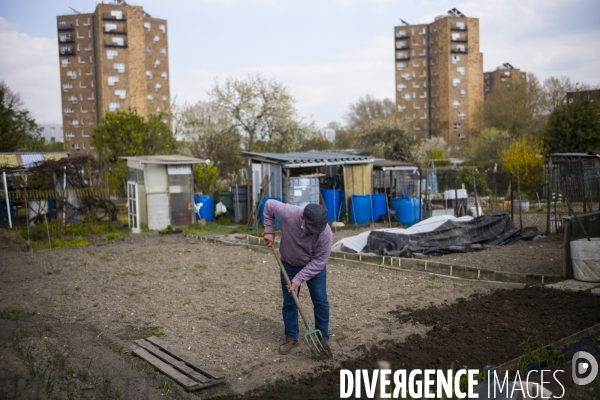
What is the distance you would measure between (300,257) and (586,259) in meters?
5.04

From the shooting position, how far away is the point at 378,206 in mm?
19016

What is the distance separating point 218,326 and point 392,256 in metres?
5.31

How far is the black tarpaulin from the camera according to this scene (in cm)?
1196

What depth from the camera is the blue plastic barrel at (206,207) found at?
20094 millimetres

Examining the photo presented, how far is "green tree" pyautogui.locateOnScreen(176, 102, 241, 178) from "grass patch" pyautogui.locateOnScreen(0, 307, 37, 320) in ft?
67.0

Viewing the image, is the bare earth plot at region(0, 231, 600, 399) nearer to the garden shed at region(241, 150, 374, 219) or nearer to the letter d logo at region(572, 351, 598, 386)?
the letter d logo at region(572, 351, 598, 386)

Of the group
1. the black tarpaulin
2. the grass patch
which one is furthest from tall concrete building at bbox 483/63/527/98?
the grass patch

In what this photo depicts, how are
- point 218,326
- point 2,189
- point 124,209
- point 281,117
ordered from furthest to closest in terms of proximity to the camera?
point 281,117
point 124,209
point 2,189
point 218,326

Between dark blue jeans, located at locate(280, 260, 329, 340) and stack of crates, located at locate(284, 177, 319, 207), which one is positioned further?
stack of crates, located at locate(284, 177, 319, 207)

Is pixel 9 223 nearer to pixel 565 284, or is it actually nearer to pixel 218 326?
pixel 218 326

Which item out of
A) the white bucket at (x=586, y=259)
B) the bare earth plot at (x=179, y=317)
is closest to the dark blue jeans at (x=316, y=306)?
the bare earth plot at (x=179, y=317)

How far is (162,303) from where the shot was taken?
834 centimetres

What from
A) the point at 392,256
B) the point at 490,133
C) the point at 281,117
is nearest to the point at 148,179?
the point at 392,256

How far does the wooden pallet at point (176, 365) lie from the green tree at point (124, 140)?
20314 mm
